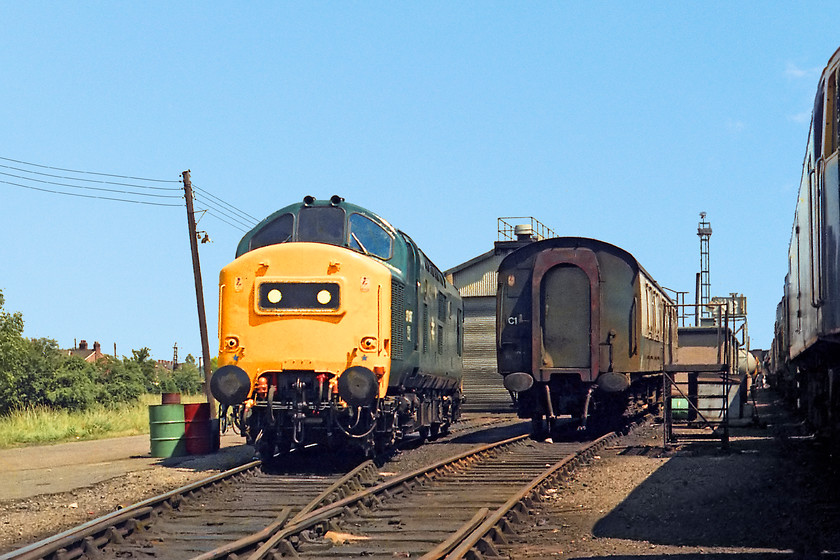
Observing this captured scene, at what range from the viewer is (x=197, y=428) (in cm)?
1658

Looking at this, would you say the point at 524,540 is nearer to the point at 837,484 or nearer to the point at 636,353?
the point at 837,484

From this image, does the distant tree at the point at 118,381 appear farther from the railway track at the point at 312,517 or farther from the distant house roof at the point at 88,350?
the distant house roof at the point at 88,350

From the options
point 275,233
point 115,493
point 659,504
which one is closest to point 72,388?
point 275,233

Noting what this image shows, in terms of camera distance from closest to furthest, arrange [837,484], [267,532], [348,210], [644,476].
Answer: [267,532]
[837,484]
[644,476]
[348,210]

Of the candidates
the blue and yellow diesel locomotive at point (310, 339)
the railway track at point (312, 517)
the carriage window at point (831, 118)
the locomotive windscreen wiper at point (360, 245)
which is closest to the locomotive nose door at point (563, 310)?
the railway track at point (312, 517)

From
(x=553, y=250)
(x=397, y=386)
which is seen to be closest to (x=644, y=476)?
(x=397, y=386)

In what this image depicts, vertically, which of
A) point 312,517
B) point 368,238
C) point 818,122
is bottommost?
point 312,517

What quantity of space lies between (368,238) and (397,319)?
1.28 meters

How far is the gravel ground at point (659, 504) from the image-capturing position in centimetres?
825

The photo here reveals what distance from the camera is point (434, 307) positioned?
17312mm

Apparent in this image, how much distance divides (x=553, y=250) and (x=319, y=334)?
665cm

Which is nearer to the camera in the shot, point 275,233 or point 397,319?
point 397,319

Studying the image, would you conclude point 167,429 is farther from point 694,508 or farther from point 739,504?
point 739,504

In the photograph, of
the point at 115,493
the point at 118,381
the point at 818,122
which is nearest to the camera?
the point at 818,122
